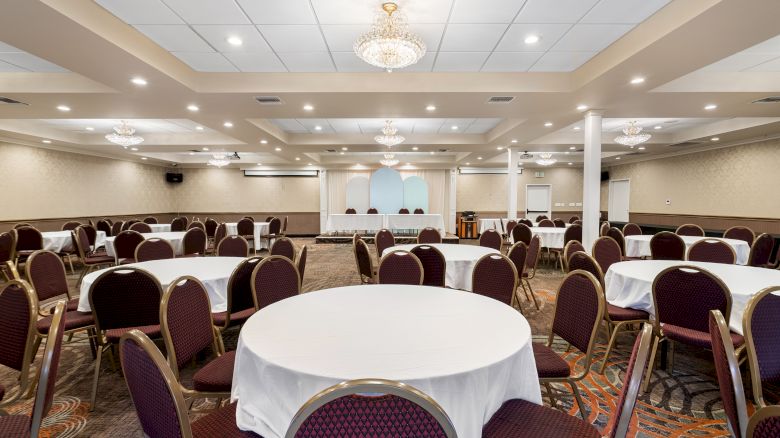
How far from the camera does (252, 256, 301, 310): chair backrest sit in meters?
3.01

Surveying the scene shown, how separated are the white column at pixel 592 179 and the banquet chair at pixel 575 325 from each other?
4921mm

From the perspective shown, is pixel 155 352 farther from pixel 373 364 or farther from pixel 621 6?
pixel 621 6

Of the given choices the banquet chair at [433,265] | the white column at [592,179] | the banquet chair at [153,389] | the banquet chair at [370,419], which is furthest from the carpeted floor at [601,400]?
the white column at [592,179]

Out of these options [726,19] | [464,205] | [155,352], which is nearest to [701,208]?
[464,205]

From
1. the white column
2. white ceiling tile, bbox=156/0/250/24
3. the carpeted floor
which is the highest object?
white ceiling tile, bbox=156/0/250/24

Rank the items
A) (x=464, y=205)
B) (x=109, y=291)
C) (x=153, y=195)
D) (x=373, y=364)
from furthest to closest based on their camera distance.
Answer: (x=464, y=205)
(x=153, y=195)
(x=109, y=291)
(x=373, y=364)

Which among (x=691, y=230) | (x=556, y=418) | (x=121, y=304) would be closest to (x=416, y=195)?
(x=691, y=230)

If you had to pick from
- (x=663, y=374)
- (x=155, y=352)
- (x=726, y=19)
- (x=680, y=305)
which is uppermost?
(x=726, y=19)

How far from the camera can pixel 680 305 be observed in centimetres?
286

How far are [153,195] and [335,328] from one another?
54.1ft

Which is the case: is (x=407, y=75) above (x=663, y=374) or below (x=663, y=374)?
above

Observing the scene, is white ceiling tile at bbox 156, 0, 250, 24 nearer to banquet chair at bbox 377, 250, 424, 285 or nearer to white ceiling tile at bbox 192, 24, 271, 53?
white ceiling tile at bbox 192, 24, 271, 53

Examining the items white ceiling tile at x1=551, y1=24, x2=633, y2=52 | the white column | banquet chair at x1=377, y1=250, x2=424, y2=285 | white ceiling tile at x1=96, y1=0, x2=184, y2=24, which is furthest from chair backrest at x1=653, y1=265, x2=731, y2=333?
white ceiling tile at x1=96, y1=0, x2=184, y2=24

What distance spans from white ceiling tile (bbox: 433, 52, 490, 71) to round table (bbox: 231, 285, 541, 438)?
4.08 m
